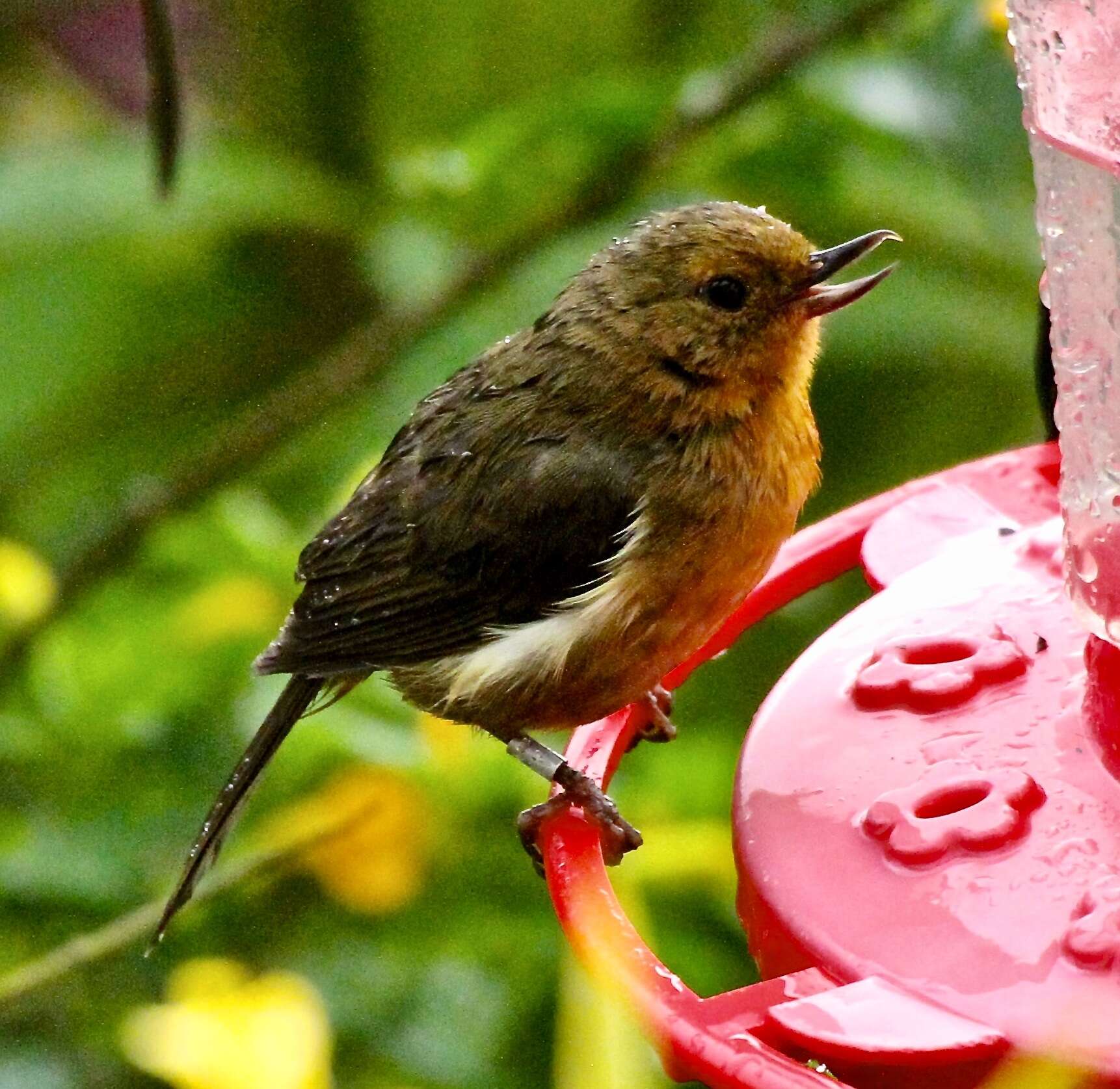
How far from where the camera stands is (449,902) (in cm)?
321

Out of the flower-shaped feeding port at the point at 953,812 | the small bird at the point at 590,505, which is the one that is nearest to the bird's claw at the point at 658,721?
the small bird at the point at 590,505

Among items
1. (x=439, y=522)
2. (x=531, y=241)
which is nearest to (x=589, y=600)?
(x=439, y=522)

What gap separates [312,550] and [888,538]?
973 millimetres

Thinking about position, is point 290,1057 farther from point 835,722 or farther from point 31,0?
point 31,0

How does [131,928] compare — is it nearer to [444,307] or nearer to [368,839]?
[368,839]

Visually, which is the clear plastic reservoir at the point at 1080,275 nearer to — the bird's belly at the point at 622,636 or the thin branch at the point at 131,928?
the bird's belly at the point at 622,636

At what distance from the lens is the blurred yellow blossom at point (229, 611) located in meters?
3.36

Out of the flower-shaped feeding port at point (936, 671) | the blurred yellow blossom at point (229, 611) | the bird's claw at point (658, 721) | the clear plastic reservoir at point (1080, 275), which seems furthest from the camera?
the blurred yellow blossom at point (229, 611)

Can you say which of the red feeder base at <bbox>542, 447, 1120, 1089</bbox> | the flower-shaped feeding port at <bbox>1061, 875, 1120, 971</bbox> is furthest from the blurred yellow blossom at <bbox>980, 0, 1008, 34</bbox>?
the flower-shaped feeding port at <bbox>1061, 875, 1120, 971</bbox>

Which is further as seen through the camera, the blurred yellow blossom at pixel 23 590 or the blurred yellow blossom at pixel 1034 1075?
the blurred yellow blossom at pixel 23 590

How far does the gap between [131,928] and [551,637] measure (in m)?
0.80

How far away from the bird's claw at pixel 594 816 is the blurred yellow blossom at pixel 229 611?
0.88m

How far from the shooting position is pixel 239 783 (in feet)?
9.90

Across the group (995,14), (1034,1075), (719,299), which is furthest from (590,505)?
(1034,1075)
